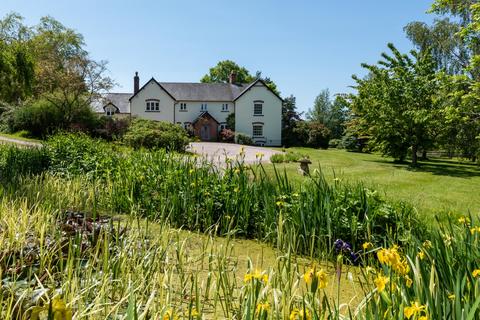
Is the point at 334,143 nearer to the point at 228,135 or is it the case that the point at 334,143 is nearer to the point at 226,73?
the point at 228,135

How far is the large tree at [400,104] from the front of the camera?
18891 mm

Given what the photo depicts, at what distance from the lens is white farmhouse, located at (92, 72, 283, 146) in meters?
42.7

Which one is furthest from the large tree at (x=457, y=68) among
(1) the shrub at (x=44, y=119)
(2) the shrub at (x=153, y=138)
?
(1) the shrub at (x=44, y=119)

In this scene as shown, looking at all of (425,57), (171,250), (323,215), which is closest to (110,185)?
(171,250)

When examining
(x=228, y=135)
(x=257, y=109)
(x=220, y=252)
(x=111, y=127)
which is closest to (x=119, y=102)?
(x=228, y=135)

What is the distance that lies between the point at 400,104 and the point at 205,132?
26907 millimetres

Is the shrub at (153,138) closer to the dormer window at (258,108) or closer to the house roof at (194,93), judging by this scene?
the dormer window at (258,108)

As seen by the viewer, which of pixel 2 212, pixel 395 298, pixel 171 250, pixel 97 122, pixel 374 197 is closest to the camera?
pixel 395 298

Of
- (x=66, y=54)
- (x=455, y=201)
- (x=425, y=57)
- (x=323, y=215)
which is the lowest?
(x=455, y=201)

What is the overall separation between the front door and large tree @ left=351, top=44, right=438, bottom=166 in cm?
2331

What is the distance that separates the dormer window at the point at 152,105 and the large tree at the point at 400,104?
26.0 m

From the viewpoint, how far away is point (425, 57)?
66.1 ft

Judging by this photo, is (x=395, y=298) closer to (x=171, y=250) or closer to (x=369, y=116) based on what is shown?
(x=171, y=250)

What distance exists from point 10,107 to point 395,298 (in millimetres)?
38434
